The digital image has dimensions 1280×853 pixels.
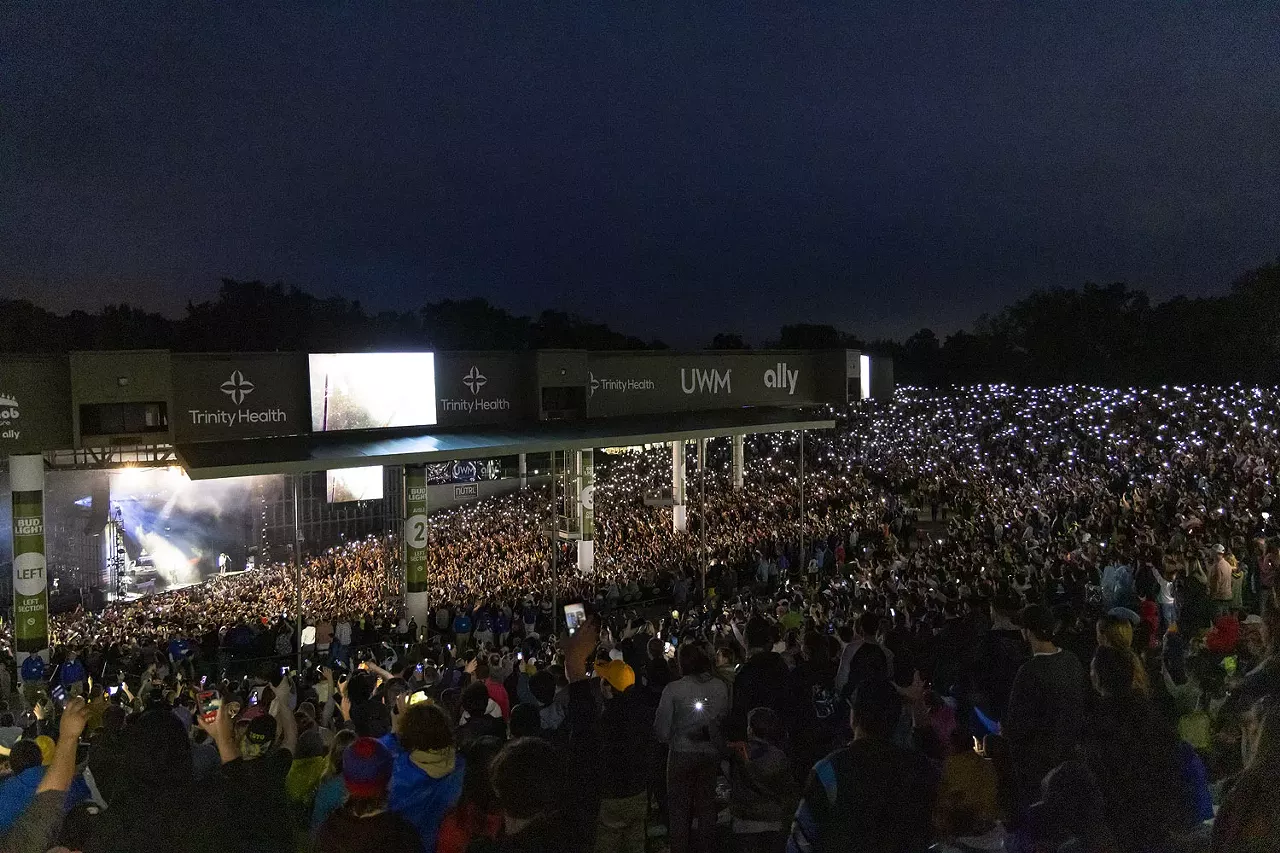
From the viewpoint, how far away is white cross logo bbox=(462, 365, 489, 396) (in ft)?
59.5

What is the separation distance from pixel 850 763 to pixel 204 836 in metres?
2.33

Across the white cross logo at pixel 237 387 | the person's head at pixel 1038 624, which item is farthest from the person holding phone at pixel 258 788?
the white cross logo at pixel 237 387

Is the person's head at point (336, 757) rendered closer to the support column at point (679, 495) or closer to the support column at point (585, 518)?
the support column at point (585, 518)

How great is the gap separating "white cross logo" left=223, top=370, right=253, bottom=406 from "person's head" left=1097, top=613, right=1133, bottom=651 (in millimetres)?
Result: 14107

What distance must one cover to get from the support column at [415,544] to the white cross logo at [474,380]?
1.92 meters

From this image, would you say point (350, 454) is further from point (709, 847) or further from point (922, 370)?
point (922, 370)

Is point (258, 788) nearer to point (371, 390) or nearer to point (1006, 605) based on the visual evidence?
point (1006, 605)

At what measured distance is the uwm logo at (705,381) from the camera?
22.0 m

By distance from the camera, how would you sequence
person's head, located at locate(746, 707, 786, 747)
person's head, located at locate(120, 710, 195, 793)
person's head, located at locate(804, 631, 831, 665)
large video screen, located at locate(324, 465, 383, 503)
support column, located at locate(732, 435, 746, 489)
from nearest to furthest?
person's head, located at locate(120, 710, 195, 793) < person's head, located at locate(746, 707, 786, 747) < person's head, located at locate(804, 631, 831, 665) < large video screen, located at locate(324, 465, 383, 503) < support column, located at locate(732, 435, 746, 489)

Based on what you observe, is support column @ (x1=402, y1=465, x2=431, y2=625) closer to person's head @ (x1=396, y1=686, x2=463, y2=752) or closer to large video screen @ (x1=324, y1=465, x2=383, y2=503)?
large video screen @ (x1=324, y1=465, x2=383, y2=503)

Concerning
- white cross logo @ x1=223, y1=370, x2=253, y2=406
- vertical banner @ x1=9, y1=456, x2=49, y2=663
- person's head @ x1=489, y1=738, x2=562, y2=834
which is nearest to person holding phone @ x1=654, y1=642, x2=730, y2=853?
person's head @ x1=489, y1=738, x2=562, y2=834

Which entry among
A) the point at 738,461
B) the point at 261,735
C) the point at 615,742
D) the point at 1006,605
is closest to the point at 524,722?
the point at 615,742

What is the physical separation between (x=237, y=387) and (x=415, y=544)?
4.68 meters

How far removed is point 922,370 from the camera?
7212 cm
